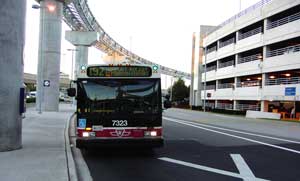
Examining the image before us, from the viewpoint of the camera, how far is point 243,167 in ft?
34.4

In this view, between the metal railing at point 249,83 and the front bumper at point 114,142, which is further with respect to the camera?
the metal railing at point 249,83

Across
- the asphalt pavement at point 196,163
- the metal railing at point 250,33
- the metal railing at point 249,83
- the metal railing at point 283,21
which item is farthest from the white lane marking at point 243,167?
the metal railing at point 250,33

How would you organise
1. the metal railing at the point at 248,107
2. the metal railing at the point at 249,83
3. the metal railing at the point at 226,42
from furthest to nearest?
1. the metal railing at the point at 226,42
2. the metal railing at the point at 248,107
3. the metal railing at the point at 249,83

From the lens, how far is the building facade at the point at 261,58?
45094 millimetres

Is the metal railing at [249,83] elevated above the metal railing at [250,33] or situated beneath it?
situated beneath

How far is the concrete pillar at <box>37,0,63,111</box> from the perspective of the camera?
37062mm

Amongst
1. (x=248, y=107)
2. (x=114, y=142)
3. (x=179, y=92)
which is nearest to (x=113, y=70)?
(x=114, y=142)

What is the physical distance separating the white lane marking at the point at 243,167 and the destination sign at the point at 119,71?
3491 millimetres

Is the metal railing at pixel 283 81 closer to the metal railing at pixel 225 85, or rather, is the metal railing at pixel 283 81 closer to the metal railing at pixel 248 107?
the metal railing at pixel 248 107

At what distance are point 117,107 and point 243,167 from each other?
374 centimetres

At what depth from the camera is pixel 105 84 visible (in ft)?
38.3

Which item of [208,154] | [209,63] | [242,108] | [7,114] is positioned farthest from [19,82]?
[209,63]

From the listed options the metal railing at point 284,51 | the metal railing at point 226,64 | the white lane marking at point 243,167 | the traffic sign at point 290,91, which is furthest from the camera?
the metal railing at point 226,64

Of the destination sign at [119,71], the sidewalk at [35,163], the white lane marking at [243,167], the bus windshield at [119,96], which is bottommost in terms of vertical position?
the white lane marking at [243,167]
